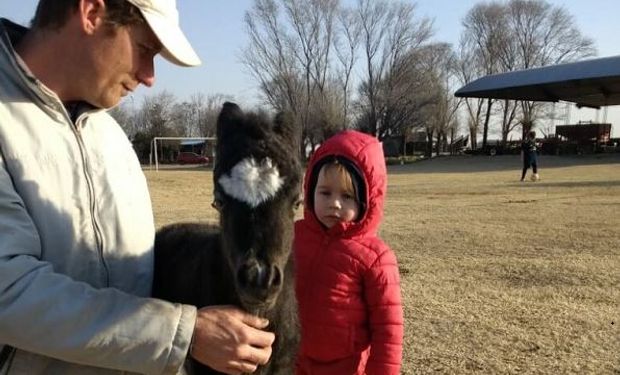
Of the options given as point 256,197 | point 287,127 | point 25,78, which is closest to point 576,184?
point 287,127

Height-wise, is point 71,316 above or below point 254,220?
below

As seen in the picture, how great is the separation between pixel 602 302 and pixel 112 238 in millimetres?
6087

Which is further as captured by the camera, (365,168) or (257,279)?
(365,168)

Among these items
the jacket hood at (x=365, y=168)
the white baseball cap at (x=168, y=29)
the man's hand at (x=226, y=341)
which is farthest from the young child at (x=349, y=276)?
the white baseball cap at (x=168, y=29)

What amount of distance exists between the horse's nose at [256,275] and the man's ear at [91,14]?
84 cm

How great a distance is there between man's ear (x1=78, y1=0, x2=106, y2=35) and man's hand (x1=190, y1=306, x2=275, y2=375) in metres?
0.90

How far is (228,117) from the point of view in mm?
2121

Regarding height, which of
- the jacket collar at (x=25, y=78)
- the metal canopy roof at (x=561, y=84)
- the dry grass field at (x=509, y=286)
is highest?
the metal canopy roof at (x=561, y=84)

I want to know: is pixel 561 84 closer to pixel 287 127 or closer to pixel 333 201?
pixel 333 201

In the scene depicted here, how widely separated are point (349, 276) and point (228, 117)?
1189 mm

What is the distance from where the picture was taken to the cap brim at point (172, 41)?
1.80 meters

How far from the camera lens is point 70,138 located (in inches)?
74.0

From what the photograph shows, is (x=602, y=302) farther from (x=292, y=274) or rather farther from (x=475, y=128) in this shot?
(x=475, y=128)

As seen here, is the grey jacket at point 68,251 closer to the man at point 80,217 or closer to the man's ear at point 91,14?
the man at point 80,217
